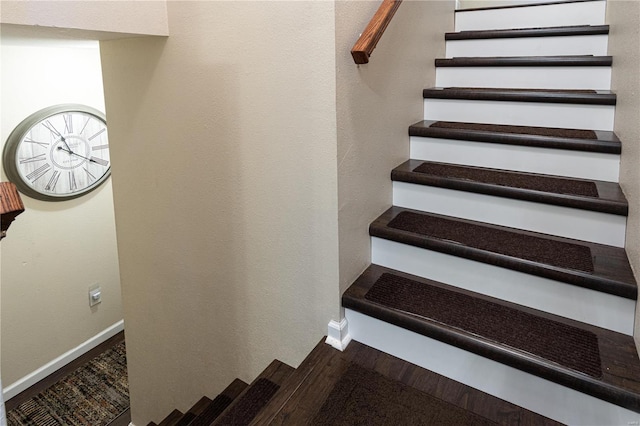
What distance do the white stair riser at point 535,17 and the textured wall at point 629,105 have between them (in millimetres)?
537

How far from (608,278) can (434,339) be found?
619 millimetres

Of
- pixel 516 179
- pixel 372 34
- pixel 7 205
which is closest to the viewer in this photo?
pixel 7 205

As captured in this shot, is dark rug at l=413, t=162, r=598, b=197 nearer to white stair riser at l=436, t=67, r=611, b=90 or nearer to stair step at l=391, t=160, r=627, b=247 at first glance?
stair step at l=391, t=160, r=627, b=247

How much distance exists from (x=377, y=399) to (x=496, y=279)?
2.18 ft

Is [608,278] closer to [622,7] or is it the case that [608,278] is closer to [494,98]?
[494,98]

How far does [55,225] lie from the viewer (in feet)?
11.4

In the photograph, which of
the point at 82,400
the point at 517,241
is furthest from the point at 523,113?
the point at 82,400

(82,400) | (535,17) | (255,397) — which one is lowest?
(82,400)

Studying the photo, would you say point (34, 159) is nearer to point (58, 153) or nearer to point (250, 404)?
point (58, 153)

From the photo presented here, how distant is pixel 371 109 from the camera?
182 centimetres

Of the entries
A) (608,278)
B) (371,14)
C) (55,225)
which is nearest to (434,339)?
(608,278)

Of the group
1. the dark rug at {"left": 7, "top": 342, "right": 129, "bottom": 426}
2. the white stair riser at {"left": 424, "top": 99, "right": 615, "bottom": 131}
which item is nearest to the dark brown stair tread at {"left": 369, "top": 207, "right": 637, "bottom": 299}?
the white stair riser at {"left": 424, "top": 99, "right": 615, "bottom": 131}

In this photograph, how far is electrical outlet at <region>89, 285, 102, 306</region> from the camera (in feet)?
12.6

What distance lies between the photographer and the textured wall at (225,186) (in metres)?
1.64
